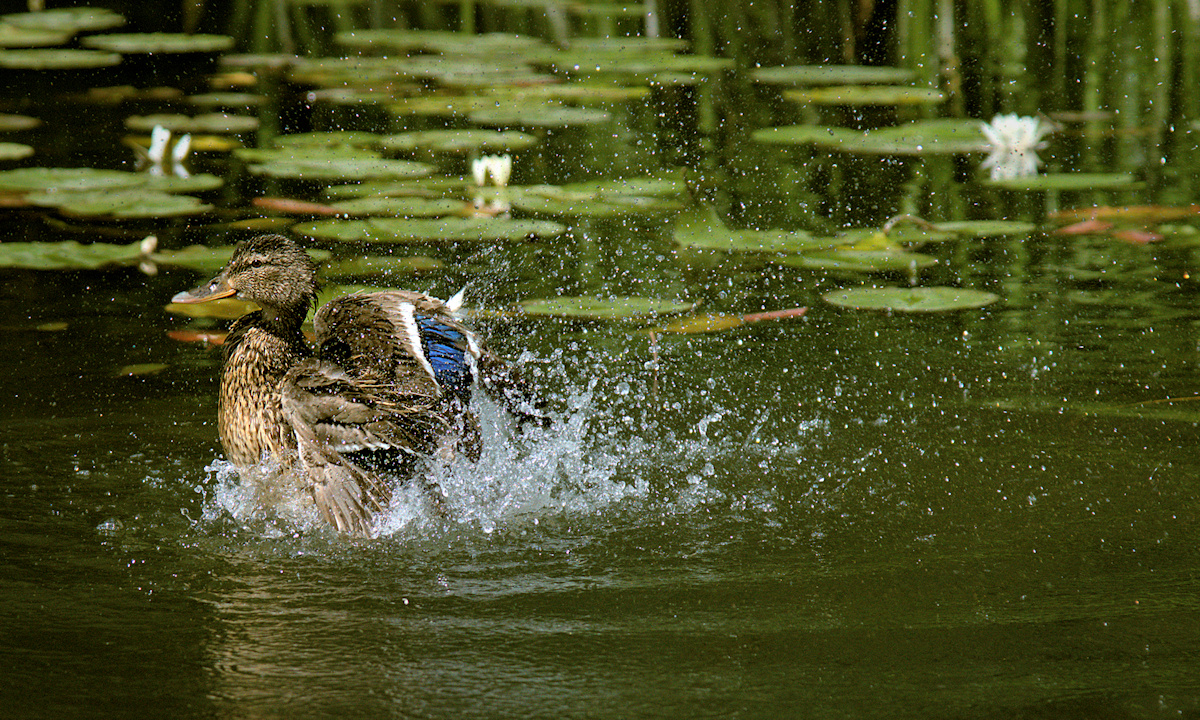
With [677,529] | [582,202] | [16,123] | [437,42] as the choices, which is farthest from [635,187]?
[16,123]

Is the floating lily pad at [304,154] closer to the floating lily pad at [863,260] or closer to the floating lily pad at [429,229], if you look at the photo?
the floating lily pad at [429,229]

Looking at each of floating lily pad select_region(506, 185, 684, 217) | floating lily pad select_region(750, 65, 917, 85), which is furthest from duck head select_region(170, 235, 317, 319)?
floating lily pad select_region(750, 65, 917, 85)

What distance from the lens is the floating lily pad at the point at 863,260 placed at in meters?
5.68

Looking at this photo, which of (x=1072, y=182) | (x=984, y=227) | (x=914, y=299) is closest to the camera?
(x=914, y=299)

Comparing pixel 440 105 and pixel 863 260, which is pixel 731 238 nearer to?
pixel 863 260

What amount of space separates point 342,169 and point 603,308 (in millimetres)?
2026

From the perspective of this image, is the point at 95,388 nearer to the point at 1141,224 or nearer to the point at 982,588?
the point at 982,588

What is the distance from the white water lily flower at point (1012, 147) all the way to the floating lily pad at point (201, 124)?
3.89 m

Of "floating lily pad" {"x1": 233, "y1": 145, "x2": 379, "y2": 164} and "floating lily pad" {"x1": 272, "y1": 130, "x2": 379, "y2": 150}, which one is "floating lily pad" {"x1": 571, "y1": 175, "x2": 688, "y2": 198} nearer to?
"floating lily pad" {"x1": 233, "y1": 145, "x2": 379, "y2": 164}

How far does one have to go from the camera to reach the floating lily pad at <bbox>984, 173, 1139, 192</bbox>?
6551mm

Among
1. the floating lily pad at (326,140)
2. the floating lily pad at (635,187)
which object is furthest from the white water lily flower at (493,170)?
the floating lily pad at (326,140)

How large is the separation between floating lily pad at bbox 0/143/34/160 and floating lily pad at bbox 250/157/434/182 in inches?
47.8

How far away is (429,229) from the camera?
19.4 ft

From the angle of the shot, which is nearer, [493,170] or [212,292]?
[212,292]
